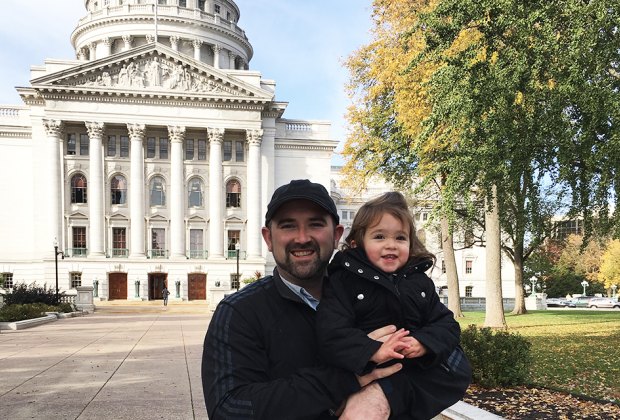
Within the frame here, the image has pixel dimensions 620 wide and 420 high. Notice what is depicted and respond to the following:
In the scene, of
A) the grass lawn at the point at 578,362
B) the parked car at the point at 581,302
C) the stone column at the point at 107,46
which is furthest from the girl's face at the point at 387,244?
the stone column at the point at 107,46

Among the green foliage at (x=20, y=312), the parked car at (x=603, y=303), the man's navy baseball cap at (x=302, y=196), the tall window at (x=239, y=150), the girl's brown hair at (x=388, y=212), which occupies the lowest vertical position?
the parked car at (x=603, y=303)

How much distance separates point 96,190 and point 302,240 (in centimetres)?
5682

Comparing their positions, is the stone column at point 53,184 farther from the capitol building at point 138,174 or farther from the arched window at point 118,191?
the arched window at point 118,191

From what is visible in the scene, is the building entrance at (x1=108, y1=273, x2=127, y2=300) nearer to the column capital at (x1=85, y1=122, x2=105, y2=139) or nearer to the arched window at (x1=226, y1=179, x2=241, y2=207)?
the arched window at (x1=226, y1=179, x2=241, y2=207)

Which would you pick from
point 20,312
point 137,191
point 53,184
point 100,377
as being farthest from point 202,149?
point 100,377

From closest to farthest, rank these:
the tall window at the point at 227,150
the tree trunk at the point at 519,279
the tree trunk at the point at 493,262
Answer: the tree trunk at the point at 493,262 < the tree trunk at the point at 519,279 < the tall window at the point at 227,150

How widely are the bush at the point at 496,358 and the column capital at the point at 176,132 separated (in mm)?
51077

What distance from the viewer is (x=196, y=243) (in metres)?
57.5

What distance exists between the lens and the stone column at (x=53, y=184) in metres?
52.8

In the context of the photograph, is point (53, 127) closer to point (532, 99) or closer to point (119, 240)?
point (119, 240)

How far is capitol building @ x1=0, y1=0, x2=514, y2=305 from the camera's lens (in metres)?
53.2

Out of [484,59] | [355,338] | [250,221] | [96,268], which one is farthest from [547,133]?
[96,268]

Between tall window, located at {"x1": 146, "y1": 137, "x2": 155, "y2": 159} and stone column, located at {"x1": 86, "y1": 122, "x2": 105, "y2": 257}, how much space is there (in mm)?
5001

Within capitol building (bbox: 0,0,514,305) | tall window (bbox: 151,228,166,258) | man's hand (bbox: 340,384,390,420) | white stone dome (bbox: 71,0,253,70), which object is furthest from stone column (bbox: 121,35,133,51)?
man's hand (bbox: 340,384,390,420)
